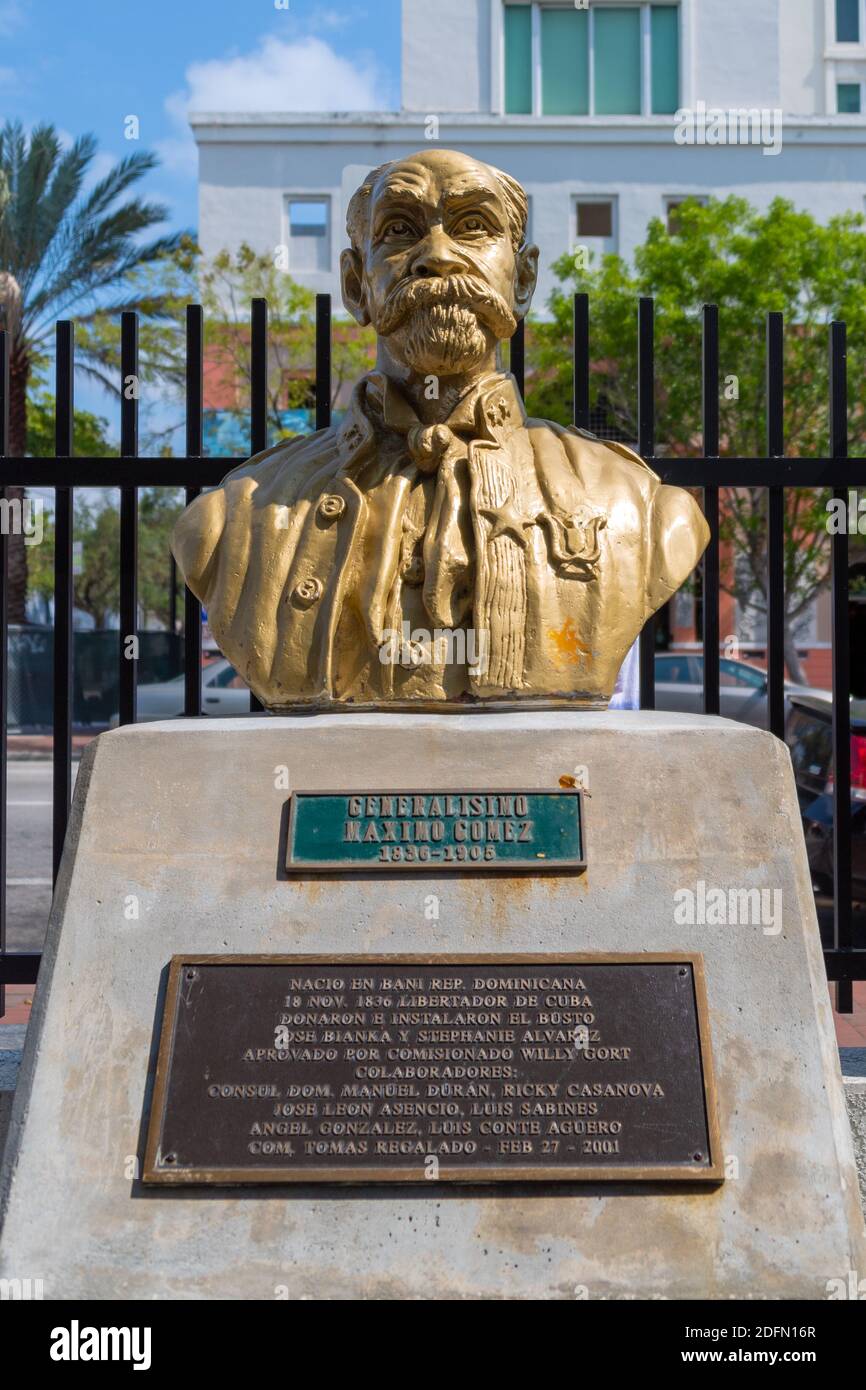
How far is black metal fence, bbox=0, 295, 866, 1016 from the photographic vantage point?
4172mm

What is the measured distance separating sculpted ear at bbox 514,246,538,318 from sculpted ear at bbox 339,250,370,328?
482mm

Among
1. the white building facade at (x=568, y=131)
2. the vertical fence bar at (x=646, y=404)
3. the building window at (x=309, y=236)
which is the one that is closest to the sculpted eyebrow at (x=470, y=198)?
the vertical fence bar at (x=646, y=404)

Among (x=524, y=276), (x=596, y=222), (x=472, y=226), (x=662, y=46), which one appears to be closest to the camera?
(x=472, y=226)

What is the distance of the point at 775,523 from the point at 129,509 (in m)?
2.21

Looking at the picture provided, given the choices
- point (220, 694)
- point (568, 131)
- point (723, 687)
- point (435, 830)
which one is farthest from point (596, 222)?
point (435, 830)

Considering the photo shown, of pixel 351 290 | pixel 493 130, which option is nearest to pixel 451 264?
pixel 351 290

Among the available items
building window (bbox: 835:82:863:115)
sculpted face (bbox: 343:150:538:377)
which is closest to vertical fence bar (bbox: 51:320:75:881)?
sculpted face (bbox: 343:150:538:377)

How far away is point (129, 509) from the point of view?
14.2 feet

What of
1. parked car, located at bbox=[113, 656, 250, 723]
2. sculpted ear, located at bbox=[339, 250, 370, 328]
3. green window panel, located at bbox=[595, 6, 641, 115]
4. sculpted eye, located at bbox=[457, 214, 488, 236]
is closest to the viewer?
sculpted eye, located at bbox=[457, 214, 488, 236]

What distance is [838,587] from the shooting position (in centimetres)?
421

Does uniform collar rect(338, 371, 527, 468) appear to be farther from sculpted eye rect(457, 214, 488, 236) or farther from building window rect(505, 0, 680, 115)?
building window rect(505, 0, 680, 115)

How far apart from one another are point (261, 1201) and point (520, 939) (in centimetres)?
81

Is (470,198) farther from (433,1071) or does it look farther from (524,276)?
(433,1071)

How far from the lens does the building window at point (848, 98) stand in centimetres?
2823
